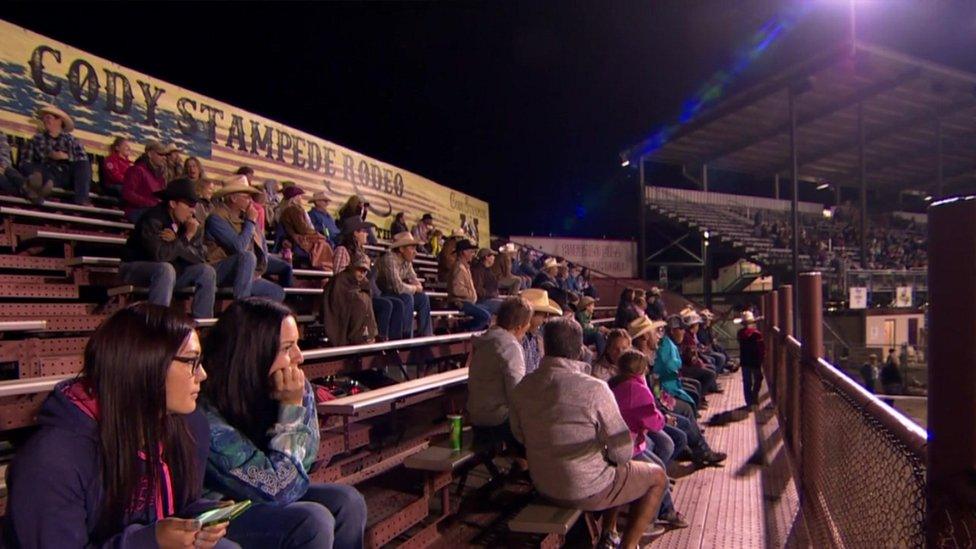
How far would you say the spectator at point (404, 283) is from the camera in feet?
23.6

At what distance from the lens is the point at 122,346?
1718 mm

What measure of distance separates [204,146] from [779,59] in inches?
611

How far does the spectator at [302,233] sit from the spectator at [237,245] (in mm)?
2109

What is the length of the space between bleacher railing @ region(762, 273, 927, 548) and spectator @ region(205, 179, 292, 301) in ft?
13.5

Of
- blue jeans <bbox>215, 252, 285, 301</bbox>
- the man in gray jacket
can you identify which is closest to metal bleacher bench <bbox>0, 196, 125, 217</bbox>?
blue jeans <bbox>215, 252, 285, 301</bbox>

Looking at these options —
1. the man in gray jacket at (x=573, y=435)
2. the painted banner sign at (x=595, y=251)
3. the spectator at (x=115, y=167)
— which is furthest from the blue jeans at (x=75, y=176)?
the painted banner sign at (x=595, y=251)

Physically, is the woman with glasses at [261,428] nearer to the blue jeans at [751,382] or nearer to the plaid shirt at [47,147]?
the plaid shirt at [47,147]

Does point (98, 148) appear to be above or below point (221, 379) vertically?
above

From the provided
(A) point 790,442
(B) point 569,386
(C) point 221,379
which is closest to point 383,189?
(A) point 790,442

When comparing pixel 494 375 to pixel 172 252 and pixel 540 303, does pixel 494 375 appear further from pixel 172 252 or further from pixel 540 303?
pixel 172 252

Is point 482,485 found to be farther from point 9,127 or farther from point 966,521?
point 9,127

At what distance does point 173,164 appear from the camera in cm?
758

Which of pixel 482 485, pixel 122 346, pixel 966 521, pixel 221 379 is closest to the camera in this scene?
pixel 966 521

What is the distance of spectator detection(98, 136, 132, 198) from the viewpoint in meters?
7.98
